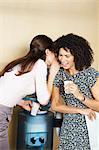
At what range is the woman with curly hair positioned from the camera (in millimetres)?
1708

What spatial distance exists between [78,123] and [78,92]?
203mm

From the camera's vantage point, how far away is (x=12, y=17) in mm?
2371

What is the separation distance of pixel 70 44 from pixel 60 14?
87cm

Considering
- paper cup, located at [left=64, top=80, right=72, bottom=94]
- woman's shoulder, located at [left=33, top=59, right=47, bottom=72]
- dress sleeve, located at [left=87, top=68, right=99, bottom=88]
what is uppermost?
woman's shoulder, located at [left=33, top=59, right=47, bottom=72]

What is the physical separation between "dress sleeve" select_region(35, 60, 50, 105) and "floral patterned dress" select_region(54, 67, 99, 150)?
0.17 metres

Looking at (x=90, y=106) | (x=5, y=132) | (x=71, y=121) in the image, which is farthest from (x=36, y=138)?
(x=90, y=106)

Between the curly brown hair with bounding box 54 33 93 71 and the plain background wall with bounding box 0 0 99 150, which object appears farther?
the plain background wall with bounding box 0 0 99 150

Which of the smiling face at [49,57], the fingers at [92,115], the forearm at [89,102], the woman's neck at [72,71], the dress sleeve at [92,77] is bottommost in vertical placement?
the fingers at [92,115]

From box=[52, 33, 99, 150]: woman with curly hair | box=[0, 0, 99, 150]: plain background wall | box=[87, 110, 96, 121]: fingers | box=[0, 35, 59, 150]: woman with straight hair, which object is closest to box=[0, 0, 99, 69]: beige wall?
box=[0, 0, 99, 150]: plain background wall

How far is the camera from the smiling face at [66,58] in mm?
1723

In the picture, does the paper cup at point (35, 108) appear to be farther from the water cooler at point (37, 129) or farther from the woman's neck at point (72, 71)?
the woman's neck at point (72, 71)

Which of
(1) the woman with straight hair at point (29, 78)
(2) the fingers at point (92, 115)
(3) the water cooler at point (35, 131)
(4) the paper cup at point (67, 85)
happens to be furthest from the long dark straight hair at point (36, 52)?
(2) the fingers at point (92, 115)

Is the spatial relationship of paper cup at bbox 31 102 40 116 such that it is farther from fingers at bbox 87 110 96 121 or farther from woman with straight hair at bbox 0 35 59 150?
fingers at bbox 87 110 96 121

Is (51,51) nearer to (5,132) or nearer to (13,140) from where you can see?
(5,132)
